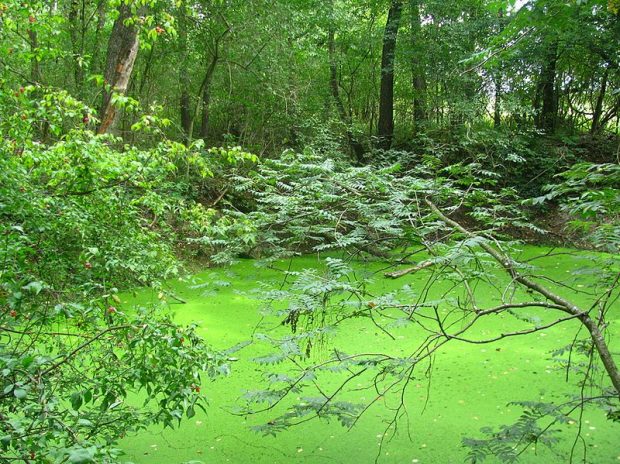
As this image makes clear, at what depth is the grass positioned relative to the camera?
232 centimetres

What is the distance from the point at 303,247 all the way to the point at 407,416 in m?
3.31

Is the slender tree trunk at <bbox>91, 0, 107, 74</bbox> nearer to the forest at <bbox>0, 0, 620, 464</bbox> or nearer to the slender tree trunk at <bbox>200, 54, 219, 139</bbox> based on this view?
the forest at <bbox>0, 0, 620, 464</bbox>

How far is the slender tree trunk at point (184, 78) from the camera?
567 cm

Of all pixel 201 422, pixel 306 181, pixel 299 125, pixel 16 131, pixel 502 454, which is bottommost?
pixel 201 422

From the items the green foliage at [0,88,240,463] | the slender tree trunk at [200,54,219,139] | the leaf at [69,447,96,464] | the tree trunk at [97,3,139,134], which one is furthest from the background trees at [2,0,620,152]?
the leaf at [69,447,96,464]

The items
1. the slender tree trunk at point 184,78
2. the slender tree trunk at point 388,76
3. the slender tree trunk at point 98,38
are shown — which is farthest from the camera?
the slender tree trunk at point 388,76

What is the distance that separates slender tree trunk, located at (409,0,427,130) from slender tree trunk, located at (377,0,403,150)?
24cm

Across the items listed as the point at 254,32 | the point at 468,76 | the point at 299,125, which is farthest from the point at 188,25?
the point at 468,76

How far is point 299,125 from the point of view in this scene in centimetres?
660

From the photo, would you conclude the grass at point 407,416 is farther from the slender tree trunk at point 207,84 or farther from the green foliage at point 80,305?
the slender tree trunk at point 207,84

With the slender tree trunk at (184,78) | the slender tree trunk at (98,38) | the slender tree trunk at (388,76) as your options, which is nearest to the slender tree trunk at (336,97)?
the slender tree trunk at (388,76)

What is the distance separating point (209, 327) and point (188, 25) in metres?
3.61

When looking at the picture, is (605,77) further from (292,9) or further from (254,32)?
(254,32)

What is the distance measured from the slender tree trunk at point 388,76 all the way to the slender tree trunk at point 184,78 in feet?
9.04
